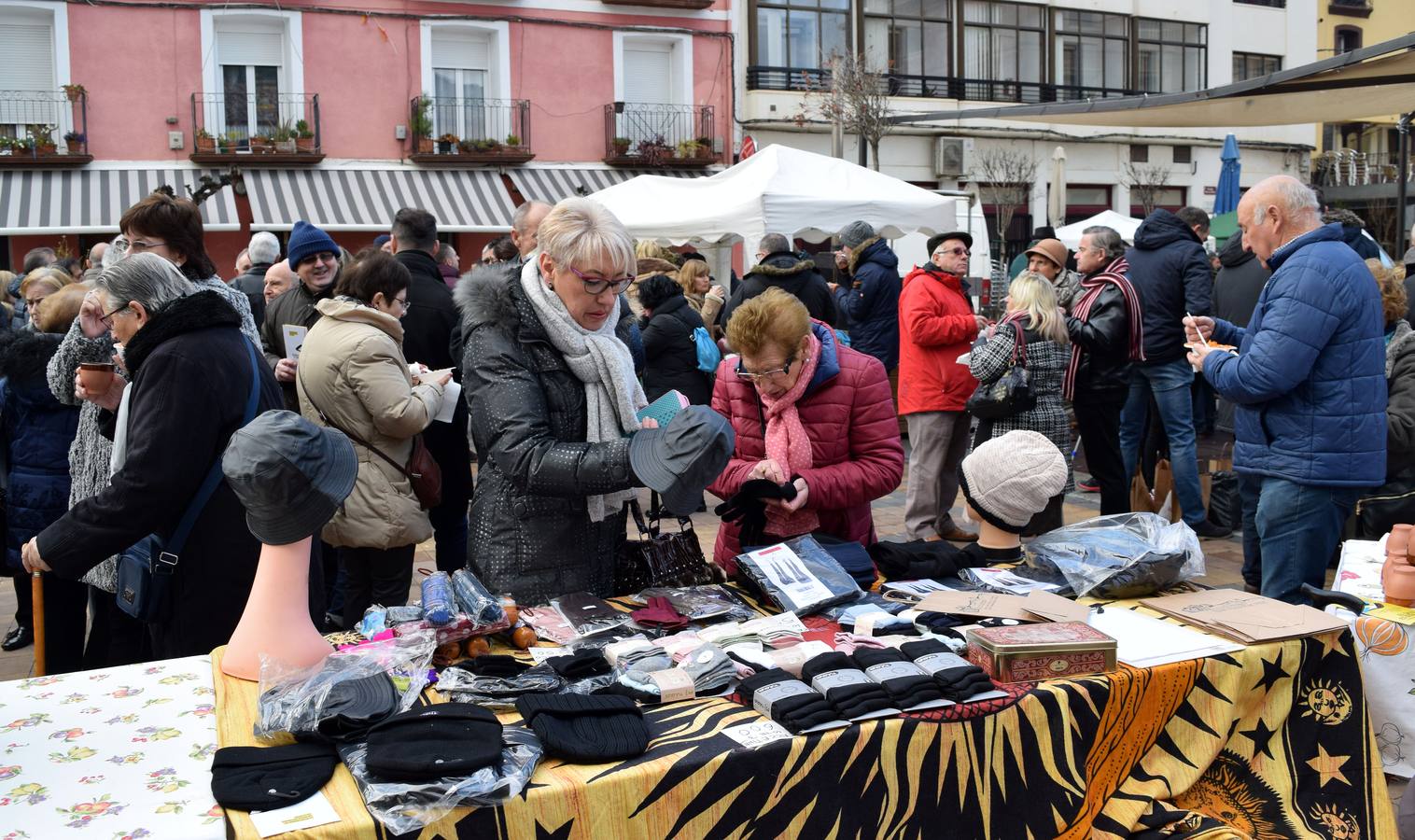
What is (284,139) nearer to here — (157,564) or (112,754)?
(157,564)

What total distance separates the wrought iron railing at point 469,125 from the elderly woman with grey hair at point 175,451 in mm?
16218

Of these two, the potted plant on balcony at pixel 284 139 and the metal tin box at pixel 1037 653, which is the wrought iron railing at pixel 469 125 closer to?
the potted plant on balcony at pixel 284 139

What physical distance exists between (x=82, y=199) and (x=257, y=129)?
2.80m

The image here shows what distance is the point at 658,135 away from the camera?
20.1 m

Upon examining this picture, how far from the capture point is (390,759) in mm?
1897

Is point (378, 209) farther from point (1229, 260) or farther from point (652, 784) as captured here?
point (652, 784)

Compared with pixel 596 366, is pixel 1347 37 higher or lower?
higher

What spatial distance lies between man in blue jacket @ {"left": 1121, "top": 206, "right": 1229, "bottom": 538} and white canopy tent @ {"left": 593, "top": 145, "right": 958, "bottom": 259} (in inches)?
149

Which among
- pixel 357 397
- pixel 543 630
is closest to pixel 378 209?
pixel 357 397

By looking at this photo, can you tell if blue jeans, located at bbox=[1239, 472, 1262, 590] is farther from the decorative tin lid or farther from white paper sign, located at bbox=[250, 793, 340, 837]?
white paper sign, located at bbox=[250, 793, 340, 837]

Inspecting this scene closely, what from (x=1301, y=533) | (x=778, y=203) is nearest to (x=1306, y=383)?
(x=1301, y=533)

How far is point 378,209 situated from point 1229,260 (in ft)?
41.7

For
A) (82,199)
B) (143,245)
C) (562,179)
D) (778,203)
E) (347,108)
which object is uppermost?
(347,108)

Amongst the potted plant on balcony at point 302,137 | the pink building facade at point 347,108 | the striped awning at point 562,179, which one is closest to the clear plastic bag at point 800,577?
the pink building facade at point 347,108
